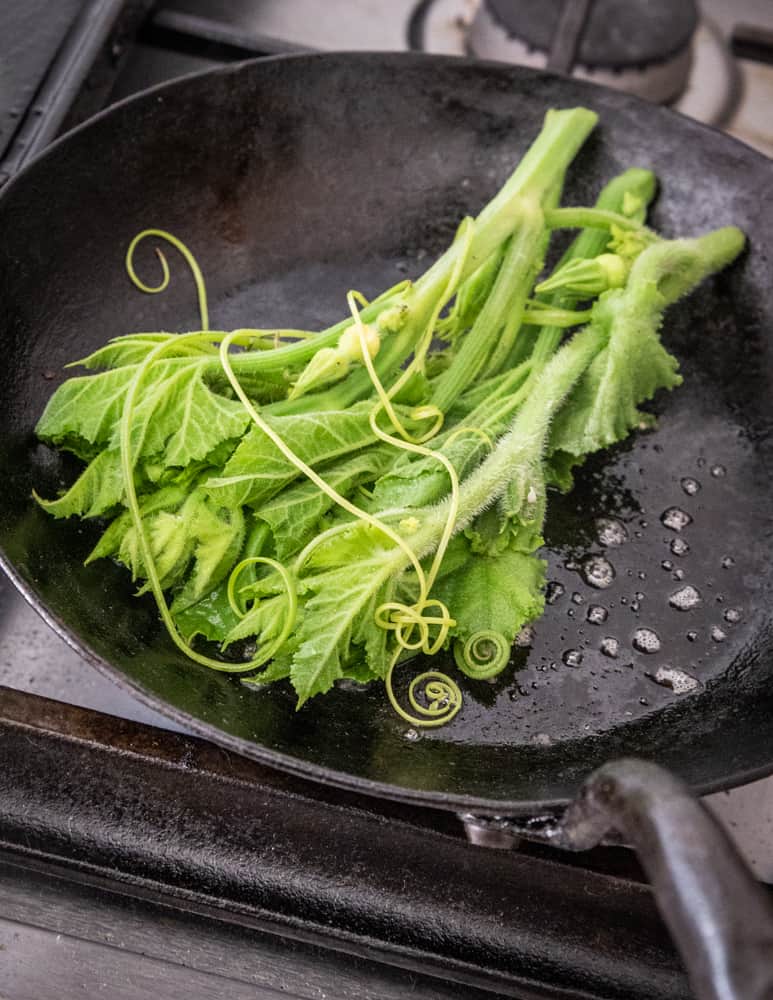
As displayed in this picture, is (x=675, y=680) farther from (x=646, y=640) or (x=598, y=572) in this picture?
(x=598, y=572)

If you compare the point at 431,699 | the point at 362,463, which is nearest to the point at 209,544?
the point at 362,463

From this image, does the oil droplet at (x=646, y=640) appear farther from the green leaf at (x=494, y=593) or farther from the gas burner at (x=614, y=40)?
the gas burner at (x=614, y=40)

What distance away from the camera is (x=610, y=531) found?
4.36 ft

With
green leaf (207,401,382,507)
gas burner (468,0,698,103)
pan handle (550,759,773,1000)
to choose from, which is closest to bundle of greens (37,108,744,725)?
green leaf (207,401,382,507)

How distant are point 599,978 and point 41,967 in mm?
581

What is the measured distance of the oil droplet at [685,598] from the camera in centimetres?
128

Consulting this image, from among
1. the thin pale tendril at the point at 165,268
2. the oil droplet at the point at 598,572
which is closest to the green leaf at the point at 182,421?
the thin pale tendril at the point at 165,268

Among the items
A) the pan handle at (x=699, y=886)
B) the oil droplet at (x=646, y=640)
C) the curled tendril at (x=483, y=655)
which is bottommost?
the curled tendril at (x=483, y=655)

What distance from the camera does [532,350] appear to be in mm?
1405

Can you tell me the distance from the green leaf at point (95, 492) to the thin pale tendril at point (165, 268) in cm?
32

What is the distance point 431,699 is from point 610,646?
25 cm

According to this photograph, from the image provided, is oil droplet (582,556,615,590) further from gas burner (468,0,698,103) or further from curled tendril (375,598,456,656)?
gas burner (468,0,698,103)

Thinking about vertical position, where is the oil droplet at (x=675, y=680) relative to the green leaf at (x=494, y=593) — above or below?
below

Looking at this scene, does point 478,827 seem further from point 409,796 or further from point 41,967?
point 41,967
